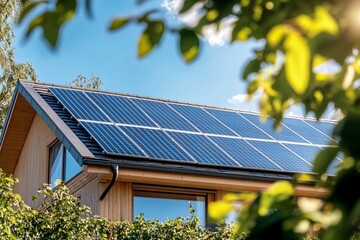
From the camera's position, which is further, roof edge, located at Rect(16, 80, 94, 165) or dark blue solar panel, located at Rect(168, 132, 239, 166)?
dark blue solar panel, located at Rect(168, 132, 239, 166)

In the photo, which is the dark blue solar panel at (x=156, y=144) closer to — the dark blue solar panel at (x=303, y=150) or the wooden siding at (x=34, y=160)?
the wooden siding at (x=34, y=160)

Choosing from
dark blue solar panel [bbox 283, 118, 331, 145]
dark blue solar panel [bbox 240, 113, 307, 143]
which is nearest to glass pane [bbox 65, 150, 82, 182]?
dark blue solar panel [bbox 240, 113, 307, 143]

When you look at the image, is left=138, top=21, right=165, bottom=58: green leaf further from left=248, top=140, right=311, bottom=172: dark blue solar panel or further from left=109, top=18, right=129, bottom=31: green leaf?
left=248, top=140, right=311, bottom=172: dark blue solar panel

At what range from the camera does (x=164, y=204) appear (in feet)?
46.2

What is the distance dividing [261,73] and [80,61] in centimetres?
3970

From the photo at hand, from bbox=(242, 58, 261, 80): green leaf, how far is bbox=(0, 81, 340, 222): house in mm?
10172

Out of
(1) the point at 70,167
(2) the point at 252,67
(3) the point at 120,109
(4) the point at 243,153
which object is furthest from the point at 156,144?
(2) the point at 252,67

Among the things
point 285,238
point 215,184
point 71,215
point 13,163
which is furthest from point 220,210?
point 13,163

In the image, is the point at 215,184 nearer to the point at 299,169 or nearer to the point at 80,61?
the point at 299,169

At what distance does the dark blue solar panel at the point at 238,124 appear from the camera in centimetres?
1672

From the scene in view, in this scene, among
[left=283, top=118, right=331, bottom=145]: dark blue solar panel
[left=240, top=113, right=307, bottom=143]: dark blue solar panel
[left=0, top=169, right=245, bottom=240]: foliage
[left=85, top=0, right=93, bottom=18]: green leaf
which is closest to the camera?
[left=85, top=0, right=93, bottom=18]: green leaf

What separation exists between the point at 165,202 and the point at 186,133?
74.2 inches

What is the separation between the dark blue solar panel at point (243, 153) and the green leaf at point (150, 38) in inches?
486

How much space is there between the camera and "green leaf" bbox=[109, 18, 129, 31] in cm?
201
